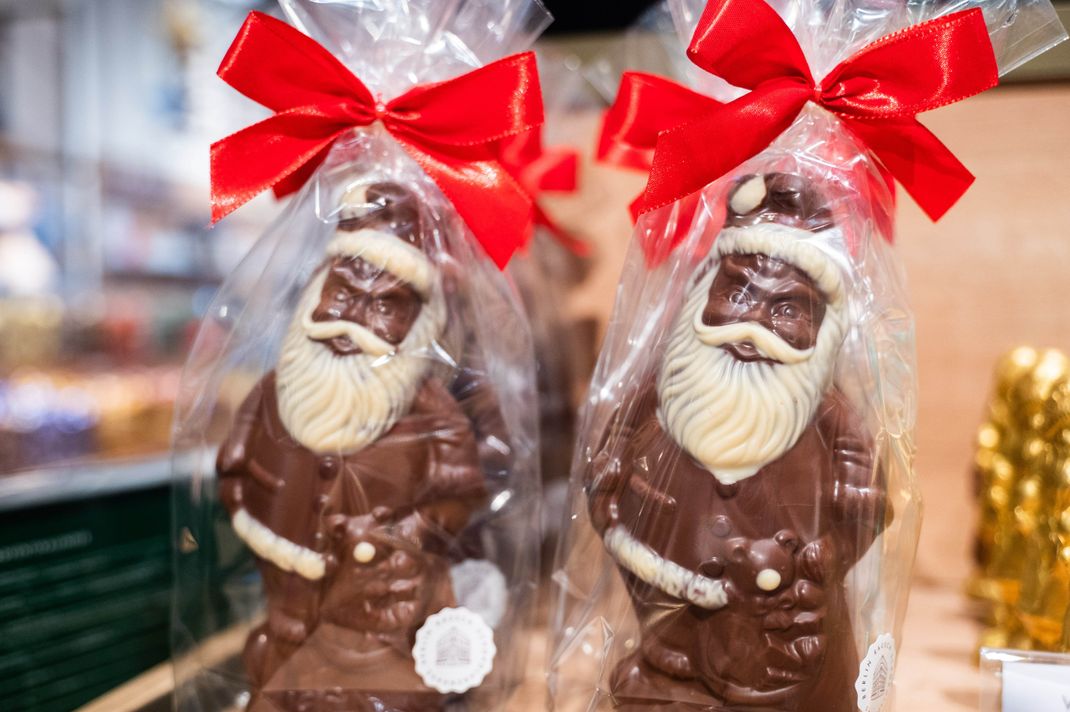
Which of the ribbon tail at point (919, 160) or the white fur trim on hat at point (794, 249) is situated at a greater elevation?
the ribbon tail at point (919, 160)

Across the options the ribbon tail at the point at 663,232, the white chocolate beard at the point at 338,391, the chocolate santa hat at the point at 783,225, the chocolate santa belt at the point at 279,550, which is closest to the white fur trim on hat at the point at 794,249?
the chocolate santa hat at the point at 783,225

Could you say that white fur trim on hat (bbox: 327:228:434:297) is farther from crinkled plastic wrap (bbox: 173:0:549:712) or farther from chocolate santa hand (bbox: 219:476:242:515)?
chocolate santa hand (bbox: 219:476:242:515)

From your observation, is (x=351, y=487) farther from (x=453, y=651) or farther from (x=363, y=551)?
(x=453, y=651)

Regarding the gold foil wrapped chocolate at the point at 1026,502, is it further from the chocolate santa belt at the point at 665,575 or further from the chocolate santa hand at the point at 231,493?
the chocolate santa hand at the point at 231,493

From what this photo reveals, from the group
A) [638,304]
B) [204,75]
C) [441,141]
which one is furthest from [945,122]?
[204,75]

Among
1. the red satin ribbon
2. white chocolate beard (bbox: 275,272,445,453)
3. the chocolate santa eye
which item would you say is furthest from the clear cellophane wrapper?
the chocolate santa eye

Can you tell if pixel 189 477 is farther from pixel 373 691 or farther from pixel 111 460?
pixel 111 460
